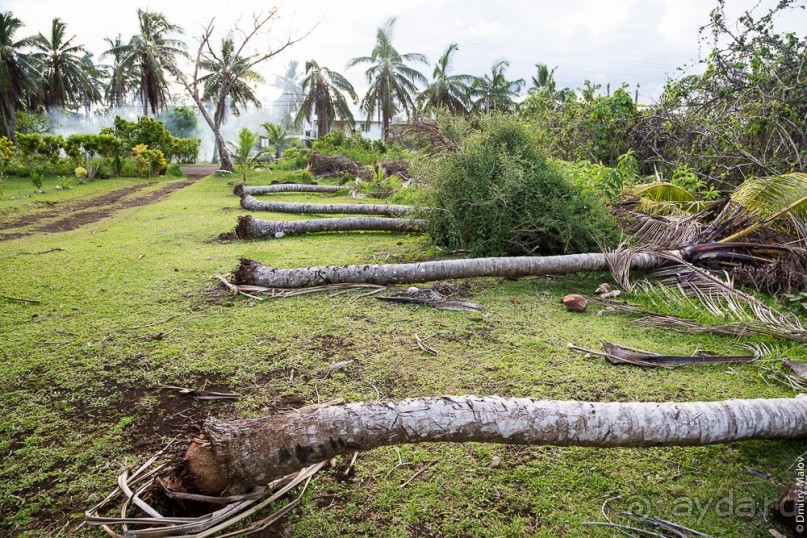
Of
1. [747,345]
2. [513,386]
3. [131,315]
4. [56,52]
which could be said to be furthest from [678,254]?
[56,52]

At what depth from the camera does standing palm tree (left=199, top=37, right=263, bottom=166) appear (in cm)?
2095

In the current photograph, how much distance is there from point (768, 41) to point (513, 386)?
25.4 ft

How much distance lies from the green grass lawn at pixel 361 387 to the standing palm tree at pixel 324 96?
34.1 meters

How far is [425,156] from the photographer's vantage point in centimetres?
664

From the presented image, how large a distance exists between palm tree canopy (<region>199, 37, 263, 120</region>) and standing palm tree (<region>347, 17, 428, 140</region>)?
10264 mm

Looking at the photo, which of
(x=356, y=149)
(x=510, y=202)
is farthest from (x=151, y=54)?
(x=510, y=202)

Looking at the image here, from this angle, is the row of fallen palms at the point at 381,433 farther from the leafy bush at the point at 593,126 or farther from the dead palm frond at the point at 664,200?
the leafy bush at the point at 593,126

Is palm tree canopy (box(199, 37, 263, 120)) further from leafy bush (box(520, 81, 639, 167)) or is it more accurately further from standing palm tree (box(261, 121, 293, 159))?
leafy bush (box(520, 81, 639, 167))

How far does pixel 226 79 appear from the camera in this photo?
21.0 m

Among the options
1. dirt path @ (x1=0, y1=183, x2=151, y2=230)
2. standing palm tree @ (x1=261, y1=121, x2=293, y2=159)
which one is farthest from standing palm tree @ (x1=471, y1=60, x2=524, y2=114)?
dirt path @ (x1=0, y1=183, x2=151, y2=230)

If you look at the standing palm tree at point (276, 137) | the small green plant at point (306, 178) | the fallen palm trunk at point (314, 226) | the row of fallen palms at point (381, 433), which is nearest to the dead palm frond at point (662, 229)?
the fallen palm trunk at point (314, 226)

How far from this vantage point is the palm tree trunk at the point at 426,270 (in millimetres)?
4465

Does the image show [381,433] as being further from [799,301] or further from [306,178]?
[306,178]

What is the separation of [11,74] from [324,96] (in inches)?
767
